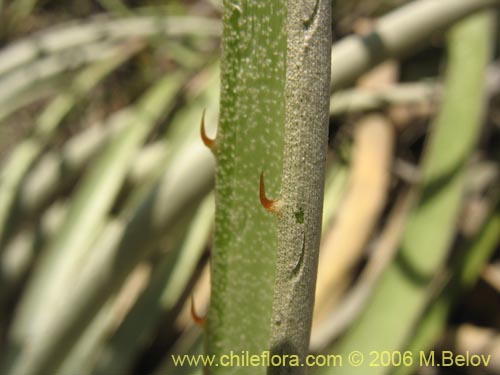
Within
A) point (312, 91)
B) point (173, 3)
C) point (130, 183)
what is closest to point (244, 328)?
point (312, 91)

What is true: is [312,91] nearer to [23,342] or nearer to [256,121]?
[256,121]

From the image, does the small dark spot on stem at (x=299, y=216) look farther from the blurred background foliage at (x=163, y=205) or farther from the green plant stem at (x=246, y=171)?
the blurred background foliage at (x=163, y=205)

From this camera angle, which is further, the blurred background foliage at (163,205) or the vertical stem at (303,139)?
the blurred background foliage at (163,205)

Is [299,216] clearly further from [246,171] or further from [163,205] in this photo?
[163,205]

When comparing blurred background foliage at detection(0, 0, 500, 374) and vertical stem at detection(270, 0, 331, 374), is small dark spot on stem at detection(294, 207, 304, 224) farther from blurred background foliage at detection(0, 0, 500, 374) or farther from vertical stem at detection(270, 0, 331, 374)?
blurred background foliage at detection(0, 0, 500, 374)

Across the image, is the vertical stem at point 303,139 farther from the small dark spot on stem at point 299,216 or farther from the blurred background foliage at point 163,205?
the blurred background foliage at point 163,205

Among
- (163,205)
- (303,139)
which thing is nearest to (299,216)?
(303,139)

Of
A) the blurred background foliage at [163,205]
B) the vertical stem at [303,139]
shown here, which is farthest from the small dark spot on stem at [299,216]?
the blurred background foliage at [163,205]

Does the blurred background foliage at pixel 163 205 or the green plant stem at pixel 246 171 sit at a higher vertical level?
the green plant stem at pixel 246 171
